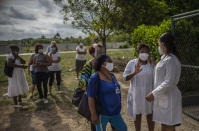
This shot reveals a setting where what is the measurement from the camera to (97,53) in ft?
9.13

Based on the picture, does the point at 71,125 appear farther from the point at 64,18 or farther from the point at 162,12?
the point at 64,18

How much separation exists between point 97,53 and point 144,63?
3.07 feet

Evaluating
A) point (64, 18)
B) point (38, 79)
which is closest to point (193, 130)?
point (38, 79)

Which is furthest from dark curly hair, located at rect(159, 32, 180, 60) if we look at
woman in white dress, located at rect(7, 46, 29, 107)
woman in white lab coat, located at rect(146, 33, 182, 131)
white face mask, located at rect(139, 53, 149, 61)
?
woman in white dress, located at rect(7, 46, 29, 107)

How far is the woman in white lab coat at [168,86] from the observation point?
92.6 inches

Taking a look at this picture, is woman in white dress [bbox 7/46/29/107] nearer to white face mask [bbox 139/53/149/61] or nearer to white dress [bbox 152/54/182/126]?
white face mask [bbox 139/53/149/61]

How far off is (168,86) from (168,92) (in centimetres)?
16

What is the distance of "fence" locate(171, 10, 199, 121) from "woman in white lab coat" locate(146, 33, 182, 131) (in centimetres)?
231

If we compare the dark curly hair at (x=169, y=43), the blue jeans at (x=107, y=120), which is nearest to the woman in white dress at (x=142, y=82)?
the dark curly hair at (x=169, y=43)

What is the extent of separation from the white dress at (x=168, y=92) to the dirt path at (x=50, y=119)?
1509mm

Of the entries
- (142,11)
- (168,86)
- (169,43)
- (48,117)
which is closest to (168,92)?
(168,86)

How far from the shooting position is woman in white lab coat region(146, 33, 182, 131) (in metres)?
2.35

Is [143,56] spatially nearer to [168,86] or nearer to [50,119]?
[168,86]

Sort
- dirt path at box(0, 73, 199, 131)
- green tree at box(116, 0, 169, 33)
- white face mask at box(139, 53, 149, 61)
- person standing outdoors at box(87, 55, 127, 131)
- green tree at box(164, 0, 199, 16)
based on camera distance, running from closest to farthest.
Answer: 1. person standing outdoors at box(87, 55, 127, 131)
2. white face mask at box(139, 53, 149, 61)
3. dirt path at box(0, 73, 199, 131)
4. green tree at box(164, 0, 199, 16)
5. green tree at box(116, 0, 169, 33)
